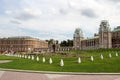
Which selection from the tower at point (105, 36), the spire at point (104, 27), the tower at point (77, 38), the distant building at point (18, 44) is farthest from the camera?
the tower at point (77, 38)

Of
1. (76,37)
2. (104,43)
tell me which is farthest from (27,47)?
(104,43)

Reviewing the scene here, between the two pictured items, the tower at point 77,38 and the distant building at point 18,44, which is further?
the tower at point 77,38

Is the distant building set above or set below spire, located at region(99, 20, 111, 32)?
below

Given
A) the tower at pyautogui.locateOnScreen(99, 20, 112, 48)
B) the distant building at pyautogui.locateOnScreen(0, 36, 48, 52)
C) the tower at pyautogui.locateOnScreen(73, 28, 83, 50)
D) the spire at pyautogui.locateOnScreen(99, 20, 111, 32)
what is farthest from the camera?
the tower at pyautogui.locateOnScreen(73, 28, 83, 50)

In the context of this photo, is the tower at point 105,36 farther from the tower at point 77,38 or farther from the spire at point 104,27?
the tower at point 77,38

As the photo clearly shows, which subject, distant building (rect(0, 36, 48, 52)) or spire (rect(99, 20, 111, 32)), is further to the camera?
distant building (rect(0, 36, 48, 52))

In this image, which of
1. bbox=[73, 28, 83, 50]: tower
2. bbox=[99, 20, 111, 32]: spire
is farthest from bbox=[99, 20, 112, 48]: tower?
bbox=[73, 28, 83, 50]: tower

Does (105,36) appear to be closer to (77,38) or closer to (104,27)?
(104,27)

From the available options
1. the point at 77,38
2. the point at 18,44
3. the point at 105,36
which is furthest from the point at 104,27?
the point at 18,44

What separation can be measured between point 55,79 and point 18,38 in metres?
174

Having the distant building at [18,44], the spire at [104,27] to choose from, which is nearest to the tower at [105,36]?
the spire at [104,27]

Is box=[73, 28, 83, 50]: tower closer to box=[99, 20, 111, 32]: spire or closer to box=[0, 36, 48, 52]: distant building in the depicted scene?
box=[0, 36, 48, 52]: distant building

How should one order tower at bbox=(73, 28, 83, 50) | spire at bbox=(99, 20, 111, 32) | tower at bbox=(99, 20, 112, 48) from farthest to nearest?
tower at bbox=(73, 28, 83, 50) < spire at bbox=(99, 20, 111, 32) < tower at bbox=(99, 20, 112, 48)

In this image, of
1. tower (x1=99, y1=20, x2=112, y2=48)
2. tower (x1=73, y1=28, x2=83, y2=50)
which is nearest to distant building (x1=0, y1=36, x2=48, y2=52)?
tower (x1=73, y1=28, x2=83, y2=50)
